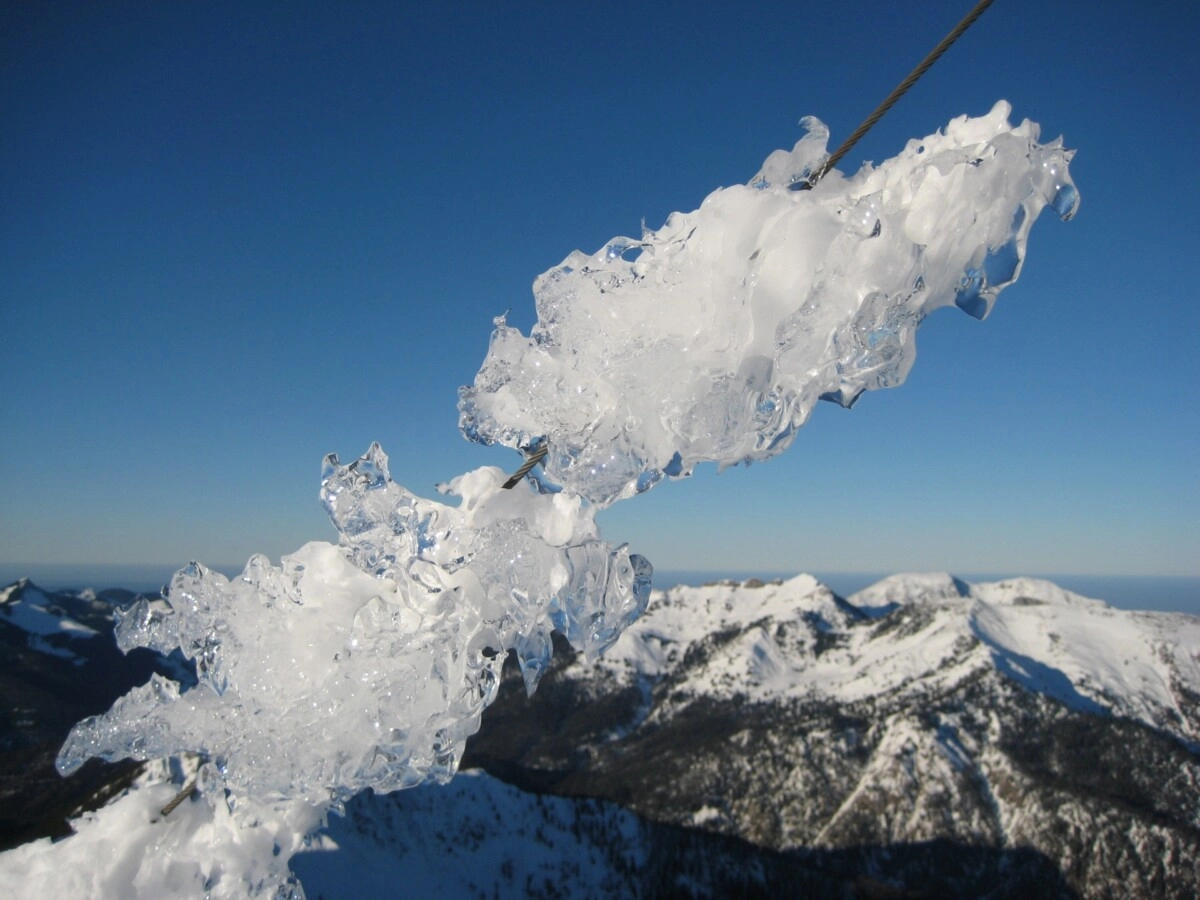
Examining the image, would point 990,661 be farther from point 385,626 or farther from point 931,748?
point 385,626

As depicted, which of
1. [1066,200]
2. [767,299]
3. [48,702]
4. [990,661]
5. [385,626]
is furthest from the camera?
[48,702]

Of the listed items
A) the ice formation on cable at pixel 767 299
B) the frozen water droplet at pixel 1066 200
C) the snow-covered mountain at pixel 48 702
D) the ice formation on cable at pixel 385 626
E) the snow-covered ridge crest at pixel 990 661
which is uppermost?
the frozen water droplet at pixel 1066 200

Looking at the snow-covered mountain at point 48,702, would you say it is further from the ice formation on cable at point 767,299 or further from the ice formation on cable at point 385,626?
the ice formation on cable at point 767,299

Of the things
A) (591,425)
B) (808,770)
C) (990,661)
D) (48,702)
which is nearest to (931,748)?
(808,770)

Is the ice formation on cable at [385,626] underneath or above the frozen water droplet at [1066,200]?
underneath

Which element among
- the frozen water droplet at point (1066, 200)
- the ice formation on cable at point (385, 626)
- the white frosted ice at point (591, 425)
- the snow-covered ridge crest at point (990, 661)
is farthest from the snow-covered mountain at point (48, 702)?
the snow-covered ridge crest at point (990, 661)

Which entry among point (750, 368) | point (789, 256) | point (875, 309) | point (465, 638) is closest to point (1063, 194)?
point (875, 309)

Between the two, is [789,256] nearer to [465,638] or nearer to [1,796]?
[465,638]

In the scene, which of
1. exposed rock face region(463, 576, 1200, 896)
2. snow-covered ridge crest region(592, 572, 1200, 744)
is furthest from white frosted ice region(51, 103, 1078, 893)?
snow-covered ridge crest region(592, 572, 1200, 744)
